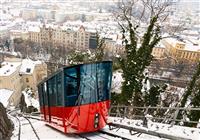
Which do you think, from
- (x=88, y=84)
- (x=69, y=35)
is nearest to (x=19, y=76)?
→ (x=88, y=84)

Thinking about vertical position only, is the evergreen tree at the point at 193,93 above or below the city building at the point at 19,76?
above

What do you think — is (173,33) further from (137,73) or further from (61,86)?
(61,86)

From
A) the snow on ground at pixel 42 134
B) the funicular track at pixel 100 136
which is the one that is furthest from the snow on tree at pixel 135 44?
the funicular track at pixel 100 136

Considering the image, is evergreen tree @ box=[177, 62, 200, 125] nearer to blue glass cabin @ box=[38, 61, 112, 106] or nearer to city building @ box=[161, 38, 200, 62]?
A: blue glass cabin @ box=[38, 61, 112, 106]

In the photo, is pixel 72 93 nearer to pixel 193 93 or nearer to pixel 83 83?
pixel 83 83

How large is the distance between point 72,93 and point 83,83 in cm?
43

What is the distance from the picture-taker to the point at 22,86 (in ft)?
129

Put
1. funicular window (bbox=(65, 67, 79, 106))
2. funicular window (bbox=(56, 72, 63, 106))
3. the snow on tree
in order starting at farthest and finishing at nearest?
the snow on tree → funicular window (bbox=(56, 72, 63, 106)) → funicular window (bbox=(65, 67, 79, 106))

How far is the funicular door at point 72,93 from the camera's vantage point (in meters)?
7.59

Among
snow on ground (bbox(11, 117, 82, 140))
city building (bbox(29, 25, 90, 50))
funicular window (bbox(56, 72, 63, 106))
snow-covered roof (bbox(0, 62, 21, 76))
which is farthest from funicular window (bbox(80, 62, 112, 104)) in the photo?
city building (bbox(29, 25, 90, 50))

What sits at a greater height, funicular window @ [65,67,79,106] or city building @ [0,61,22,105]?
funicular window @ [65,67,79,106]

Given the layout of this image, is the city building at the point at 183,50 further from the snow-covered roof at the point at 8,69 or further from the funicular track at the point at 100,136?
the funicular track at the point at 100,136

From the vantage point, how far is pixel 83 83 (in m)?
7.68

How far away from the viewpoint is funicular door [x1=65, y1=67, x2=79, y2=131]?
7592mm
